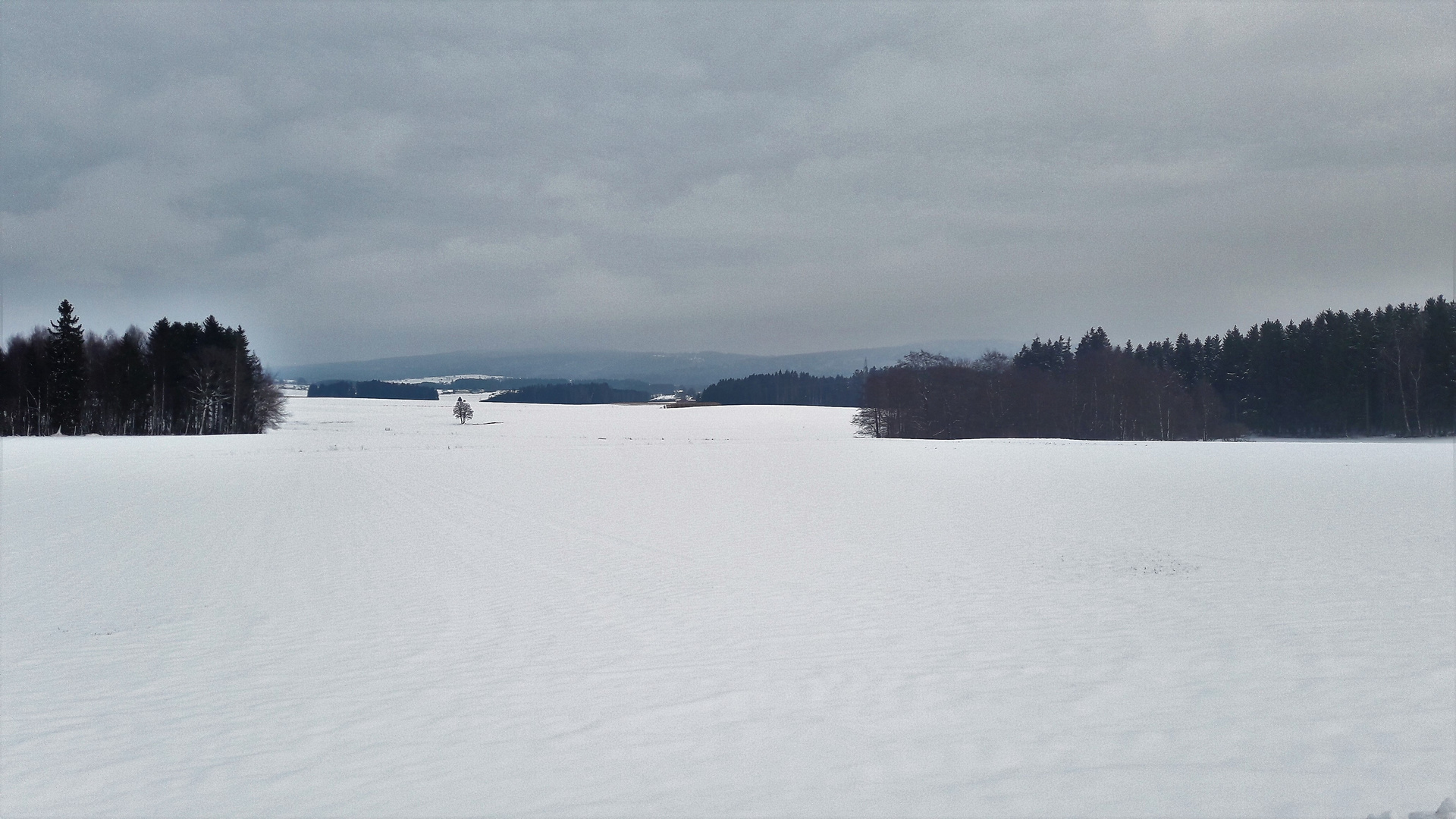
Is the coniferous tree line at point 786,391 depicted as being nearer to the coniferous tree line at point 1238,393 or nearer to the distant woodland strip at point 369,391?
the distant woodland strip at point 369,391

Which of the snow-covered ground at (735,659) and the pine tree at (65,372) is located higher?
the pine tree at (65,372)

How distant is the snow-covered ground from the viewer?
5023 millimetres

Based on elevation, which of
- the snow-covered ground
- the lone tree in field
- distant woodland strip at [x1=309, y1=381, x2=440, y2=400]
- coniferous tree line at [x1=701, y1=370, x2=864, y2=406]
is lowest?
the snow-covered ground

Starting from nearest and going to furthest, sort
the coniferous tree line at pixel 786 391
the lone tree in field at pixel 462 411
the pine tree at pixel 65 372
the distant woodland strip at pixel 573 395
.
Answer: the pine tree at pixel 65 372 → the lone tree in field at pixel 462 411 → the coniferous tree line at pixel 786 391 → the distant woodland strip at pixel 573 395

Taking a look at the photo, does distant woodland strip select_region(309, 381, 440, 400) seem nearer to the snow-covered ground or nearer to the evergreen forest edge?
the evergreen forest edge

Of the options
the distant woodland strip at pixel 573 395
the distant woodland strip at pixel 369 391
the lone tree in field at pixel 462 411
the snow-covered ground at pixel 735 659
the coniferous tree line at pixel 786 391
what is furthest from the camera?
the distant woodland strip at pixel 573 395

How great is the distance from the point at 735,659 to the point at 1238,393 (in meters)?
86.6

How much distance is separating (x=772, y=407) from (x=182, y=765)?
322ft

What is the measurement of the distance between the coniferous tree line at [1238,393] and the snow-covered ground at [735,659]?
48.2 m

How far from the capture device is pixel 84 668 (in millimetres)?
8086

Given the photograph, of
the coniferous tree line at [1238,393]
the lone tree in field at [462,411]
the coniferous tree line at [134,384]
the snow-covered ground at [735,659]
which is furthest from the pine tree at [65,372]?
the coniferous tree line at [1238,393]

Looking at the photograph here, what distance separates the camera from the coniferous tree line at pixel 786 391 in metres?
148

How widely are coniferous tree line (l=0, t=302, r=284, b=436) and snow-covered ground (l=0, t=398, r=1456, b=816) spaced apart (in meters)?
47.5

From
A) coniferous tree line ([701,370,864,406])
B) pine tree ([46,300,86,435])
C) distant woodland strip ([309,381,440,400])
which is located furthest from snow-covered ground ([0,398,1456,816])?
distant woodland strip ([309,381,440,400])
